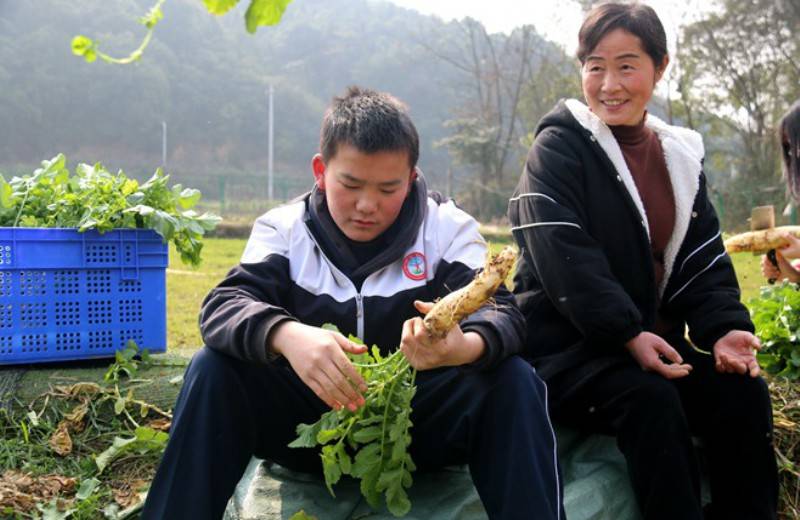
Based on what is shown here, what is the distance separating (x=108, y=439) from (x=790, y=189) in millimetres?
3098

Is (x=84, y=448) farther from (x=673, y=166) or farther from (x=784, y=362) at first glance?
(x=784, y=362)

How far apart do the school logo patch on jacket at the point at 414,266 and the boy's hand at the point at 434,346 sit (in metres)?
0.42

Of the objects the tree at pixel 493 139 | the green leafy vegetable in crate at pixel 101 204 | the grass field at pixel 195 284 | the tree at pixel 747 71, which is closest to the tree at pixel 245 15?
the grass field at pixel 195 284

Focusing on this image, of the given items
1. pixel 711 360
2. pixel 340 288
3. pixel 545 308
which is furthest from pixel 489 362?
pixel 711 360

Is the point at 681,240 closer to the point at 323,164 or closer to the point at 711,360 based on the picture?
the point at 711,360

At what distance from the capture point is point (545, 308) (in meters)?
2.68

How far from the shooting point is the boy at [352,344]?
6.23ft

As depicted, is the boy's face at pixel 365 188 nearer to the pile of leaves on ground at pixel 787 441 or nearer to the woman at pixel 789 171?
the pile of leaves on ground at pixel 787 441

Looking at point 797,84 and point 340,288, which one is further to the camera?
point 797,84

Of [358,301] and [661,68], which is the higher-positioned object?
[661,68]

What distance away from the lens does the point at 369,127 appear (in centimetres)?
231

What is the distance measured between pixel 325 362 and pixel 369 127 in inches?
29.3

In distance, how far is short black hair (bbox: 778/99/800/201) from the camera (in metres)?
3.64

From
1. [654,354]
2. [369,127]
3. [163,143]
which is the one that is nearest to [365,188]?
[369,127]
